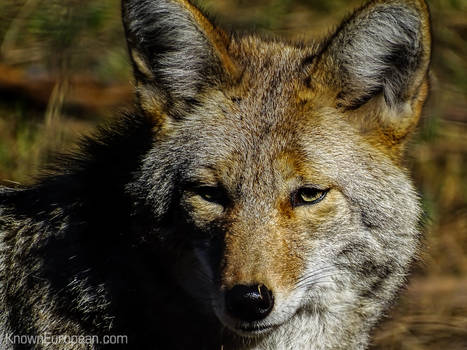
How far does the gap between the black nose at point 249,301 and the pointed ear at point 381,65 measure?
3.83ft

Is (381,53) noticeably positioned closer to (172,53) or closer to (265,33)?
(172,53)

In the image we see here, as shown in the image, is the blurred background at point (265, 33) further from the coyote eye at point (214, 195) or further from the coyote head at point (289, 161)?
the coyote eye at point (214, 195)

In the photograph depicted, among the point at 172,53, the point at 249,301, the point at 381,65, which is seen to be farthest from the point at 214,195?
the point at 381,65

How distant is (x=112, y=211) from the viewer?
4383 millimetres

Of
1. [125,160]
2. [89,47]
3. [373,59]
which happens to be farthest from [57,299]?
[89,47]

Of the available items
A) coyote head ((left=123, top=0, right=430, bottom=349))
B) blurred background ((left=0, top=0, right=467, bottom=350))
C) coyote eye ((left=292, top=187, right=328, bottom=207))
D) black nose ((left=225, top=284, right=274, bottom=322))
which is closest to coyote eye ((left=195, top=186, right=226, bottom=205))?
coyote head ((left=123, top=0, right=430, bottom=349))

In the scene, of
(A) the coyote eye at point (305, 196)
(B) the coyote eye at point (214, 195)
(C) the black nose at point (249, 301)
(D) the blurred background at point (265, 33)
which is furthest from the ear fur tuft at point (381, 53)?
(D) the blurred background at point (265, 33)

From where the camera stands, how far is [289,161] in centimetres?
409

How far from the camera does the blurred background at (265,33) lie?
660cm

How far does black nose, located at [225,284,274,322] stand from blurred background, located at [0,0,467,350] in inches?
100

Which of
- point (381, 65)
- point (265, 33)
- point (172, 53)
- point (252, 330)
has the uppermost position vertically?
point (381, 65)

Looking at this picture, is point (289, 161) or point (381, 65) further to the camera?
point (381, 65)

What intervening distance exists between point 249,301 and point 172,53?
1.44m

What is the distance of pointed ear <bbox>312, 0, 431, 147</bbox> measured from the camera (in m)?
4.16
